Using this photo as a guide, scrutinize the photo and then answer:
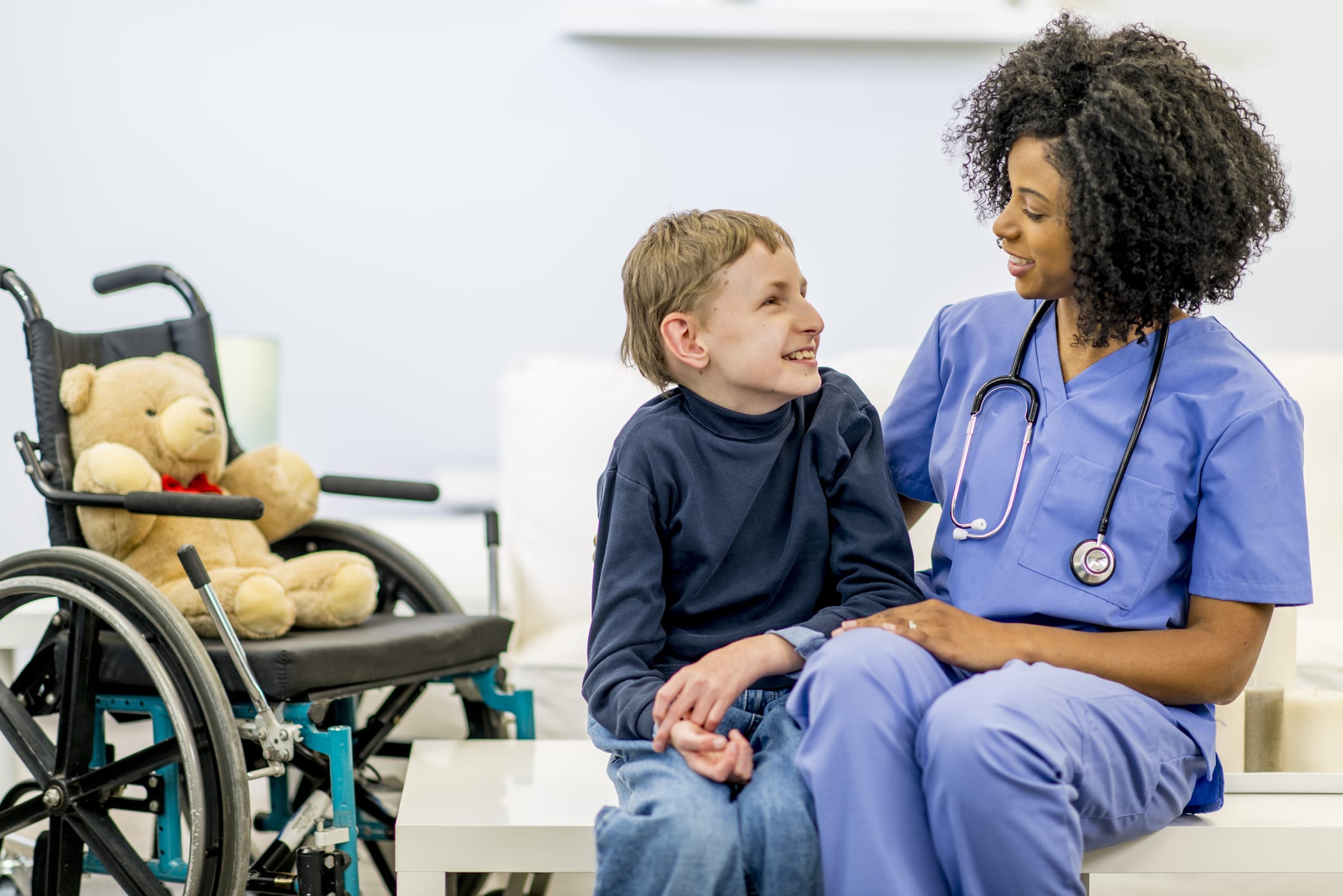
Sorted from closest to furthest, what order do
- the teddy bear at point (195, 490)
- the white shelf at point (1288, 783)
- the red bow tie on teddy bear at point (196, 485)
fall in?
1. the white shelf at point (1288, 783)
2. the teddy bear at point (195, 490)
3. the red bow tie on teddy bear at point (196, 485)

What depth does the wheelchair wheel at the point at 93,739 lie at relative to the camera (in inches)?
51.1

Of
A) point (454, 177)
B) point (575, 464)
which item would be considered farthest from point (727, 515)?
point (454, 177)

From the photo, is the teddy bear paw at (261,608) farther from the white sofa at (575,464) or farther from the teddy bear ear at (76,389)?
the white sofa at (575,464)

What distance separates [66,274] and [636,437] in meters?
2.05

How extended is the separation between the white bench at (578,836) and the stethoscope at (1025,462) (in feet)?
0.79

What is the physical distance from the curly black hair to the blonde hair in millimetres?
281

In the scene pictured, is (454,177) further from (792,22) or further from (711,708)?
(711,708)

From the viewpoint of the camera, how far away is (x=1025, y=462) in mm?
1158

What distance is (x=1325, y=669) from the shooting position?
1847 mm

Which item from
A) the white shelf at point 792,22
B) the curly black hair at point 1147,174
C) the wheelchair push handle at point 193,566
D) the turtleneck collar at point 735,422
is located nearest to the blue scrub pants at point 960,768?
the turtleneck collar at point 735,422

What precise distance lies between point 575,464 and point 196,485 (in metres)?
0.65

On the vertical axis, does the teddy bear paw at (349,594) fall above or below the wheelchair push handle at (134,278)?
below

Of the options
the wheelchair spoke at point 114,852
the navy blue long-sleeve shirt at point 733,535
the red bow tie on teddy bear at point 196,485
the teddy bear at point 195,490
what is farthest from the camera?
the red bow tie on teddy bear at point 196,485

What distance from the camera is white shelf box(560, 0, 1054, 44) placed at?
265 centimetres
